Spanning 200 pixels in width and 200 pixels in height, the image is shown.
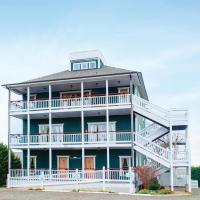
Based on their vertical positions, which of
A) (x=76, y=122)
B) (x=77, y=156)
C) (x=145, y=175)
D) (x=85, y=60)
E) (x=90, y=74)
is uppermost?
(x=85, y=60)

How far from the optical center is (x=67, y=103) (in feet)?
100

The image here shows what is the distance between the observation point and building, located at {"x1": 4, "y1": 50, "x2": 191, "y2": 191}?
26.9 m

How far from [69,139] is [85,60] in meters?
8.26

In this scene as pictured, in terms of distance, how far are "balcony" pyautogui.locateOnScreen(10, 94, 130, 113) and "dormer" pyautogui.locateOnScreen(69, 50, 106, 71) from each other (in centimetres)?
412

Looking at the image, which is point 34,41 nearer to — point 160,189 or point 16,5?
point 16,5

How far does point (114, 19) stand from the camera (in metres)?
18.2

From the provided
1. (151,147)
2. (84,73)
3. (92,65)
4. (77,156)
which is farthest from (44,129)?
(151,147)

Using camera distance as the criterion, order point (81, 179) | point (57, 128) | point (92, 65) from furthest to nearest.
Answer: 1. point (92, 65)
2. point (57, 128)
3. point (81, 179)

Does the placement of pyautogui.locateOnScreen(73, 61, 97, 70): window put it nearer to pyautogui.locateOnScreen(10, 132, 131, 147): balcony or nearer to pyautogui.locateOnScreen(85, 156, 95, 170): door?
pyautogui.locateOnScreen(10, 132, 131, 147): balcony

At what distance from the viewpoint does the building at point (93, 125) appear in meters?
26.9

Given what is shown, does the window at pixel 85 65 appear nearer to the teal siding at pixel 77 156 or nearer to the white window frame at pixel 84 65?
the white window frame at pixel 84 65

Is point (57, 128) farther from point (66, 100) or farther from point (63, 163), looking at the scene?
point (63, 163)

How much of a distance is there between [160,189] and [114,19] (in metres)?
12.9

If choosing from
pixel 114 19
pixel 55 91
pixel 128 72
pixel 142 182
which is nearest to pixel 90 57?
pixel 55 91
